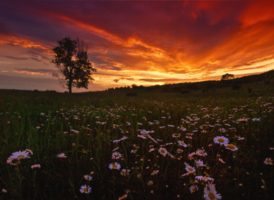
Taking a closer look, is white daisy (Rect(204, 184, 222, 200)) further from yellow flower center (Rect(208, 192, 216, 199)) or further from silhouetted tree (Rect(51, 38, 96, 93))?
silhouetted tree (Rect(51, 38, 96, 93))

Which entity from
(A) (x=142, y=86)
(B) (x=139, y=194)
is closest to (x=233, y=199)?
(B) (x=139, y=194)

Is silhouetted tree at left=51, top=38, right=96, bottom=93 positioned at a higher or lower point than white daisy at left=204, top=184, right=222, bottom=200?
higher

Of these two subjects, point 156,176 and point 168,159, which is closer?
point 156,176

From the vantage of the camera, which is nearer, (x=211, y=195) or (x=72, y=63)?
(x=211, y=195)

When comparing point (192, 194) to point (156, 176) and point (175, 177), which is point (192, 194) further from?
point (156, 176)

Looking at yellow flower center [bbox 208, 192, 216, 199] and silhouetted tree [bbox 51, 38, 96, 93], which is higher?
silhouetted tree [bbox 51, 38, 96, 93]

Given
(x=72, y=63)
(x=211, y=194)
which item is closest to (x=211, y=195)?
(x=211, y=194)

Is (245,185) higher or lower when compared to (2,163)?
lower

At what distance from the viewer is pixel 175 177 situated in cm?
166

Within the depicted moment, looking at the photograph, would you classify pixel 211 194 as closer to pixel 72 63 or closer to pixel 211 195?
pixel 211 195

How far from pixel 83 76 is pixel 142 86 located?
1319 centimetres

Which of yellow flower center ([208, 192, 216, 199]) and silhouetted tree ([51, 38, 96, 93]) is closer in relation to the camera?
yellow flower center ([208, 192, 216, 199])

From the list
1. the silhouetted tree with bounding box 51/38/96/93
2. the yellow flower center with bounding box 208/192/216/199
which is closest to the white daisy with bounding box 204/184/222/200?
the yellow flower center with bounding box 208/192/216/199

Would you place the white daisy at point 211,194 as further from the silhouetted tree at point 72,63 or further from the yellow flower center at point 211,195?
the silhouetted tree at point 72,63
